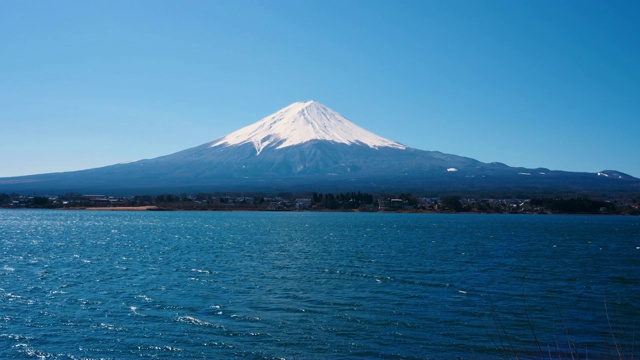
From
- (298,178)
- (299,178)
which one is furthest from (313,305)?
(298,178)

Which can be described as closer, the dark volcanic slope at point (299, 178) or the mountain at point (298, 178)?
the mountain at point (298, 178)

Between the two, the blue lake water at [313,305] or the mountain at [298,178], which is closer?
the blue lake water at [313,305]

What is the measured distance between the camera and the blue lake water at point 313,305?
36.6 feet

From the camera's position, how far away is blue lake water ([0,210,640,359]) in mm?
11141

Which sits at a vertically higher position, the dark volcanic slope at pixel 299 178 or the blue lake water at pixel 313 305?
the dark volcanic slope at pixel 299 178

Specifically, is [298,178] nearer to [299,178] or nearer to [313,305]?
[299,178]

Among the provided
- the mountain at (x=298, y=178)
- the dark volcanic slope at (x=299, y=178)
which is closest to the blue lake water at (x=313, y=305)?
the mountain at (x=298, y=178)

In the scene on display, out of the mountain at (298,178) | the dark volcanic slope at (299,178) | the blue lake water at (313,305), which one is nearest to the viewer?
the blue lake water at (313,305)

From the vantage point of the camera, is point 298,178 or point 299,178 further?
point 298,178

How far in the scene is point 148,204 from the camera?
323 feet

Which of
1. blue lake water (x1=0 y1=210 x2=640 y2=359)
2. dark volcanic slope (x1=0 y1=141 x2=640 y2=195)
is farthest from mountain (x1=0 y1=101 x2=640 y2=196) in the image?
blue lake water (x1=0 y1=210 x2=640 y2=359)

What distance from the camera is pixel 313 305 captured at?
48.3 feet

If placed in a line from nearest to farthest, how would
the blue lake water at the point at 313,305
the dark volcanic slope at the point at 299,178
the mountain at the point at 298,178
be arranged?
the blue lake water at the point at 313,305, the mountain at the point at 298,178, the dark volcanic slope at the point at 299,178

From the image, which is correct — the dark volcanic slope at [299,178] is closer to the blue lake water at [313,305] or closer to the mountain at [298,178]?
the mountain at [298,178]
